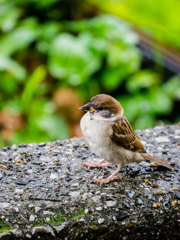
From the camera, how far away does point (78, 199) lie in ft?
5.15

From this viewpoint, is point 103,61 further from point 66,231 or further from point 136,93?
point 66,231

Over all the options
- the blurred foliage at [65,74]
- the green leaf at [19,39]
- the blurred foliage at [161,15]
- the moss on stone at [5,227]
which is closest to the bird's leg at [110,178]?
the moss on stone at [5,227]

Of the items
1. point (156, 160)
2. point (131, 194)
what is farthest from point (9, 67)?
point (131, 194)

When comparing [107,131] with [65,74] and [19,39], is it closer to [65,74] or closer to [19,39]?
[65,74]

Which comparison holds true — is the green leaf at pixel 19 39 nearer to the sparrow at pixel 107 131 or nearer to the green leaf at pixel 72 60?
the green leaf at pixel 72 60

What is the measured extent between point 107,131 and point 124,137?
0.38 ft

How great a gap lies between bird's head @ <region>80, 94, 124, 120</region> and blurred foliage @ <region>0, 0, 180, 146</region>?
1.68 meters

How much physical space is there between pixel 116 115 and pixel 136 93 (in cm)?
223

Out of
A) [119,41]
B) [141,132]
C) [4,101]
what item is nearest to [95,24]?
[119,41]

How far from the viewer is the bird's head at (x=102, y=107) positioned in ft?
5.60

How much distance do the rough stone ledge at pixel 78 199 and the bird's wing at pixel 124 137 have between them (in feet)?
0.55

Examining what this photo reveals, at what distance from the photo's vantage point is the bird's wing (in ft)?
5.70

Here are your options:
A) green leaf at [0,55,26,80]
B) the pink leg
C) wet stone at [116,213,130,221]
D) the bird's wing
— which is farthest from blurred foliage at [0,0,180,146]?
wet stone at [116,213,130,221]

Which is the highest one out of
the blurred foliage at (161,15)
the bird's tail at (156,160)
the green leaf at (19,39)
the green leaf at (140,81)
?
the green leaf at (19,39)
